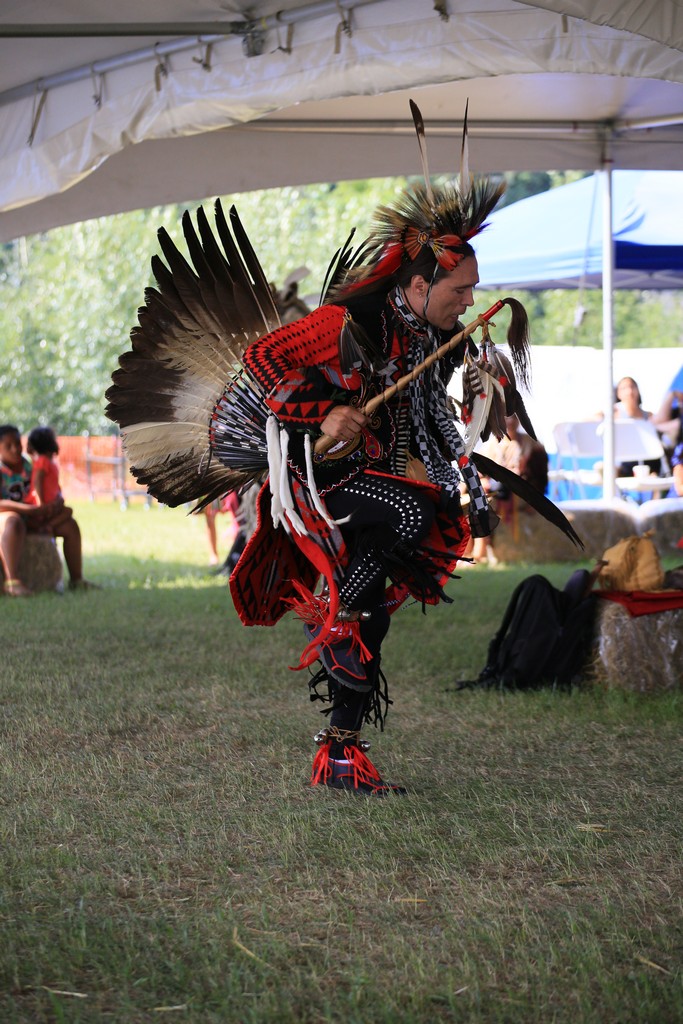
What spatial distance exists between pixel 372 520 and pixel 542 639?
1620 millimetres

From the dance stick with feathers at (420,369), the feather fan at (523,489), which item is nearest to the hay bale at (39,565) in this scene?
the feather fan at (523,489)

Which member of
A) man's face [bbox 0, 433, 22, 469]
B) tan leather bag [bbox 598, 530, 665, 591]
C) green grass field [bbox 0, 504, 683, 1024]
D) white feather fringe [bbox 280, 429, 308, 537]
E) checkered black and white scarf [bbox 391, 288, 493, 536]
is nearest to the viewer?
green grass field [bbox 0, 504, 683, 1024]

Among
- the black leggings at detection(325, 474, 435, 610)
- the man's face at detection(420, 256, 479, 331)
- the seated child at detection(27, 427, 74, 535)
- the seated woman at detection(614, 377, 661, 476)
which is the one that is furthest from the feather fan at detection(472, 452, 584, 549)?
the seated woman at detection(614, 377, 661, 476)

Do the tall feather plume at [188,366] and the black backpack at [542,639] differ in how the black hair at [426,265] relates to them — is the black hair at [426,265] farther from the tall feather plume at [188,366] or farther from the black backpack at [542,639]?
the black backpack at [542,639]

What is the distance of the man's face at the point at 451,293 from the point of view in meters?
3.05

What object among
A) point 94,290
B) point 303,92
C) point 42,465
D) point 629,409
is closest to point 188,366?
point 303,92

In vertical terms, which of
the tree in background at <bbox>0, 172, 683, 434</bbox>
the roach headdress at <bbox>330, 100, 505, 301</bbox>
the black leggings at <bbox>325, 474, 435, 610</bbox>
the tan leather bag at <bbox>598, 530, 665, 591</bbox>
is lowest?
the tan leather bag at <bbox>598, 530, 665, 591</bbox>

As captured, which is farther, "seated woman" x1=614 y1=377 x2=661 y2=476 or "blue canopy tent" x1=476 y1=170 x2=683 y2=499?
→ "seated woman" x1=614 y1=377 x2=661 y2=476

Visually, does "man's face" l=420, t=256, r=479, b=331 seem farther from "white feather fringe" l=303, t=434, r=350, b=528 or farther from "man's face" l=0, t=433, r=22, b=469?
"man's face" l=0, t=433, r=22, b=469

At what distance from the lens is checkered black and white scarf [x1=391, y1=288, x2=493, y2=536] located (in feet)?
10.3

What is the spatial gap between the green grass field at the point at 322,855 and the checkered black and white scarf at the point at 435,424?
2.56 ft

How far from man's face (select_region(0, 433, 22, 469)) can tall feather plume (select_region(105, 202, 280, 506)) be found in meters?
4.46

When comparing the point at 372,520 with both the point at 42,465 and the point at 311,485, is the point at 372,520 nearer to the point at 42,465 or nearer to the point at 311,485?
the point at 311,485

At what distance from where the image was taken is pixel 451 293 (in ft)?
10.1
